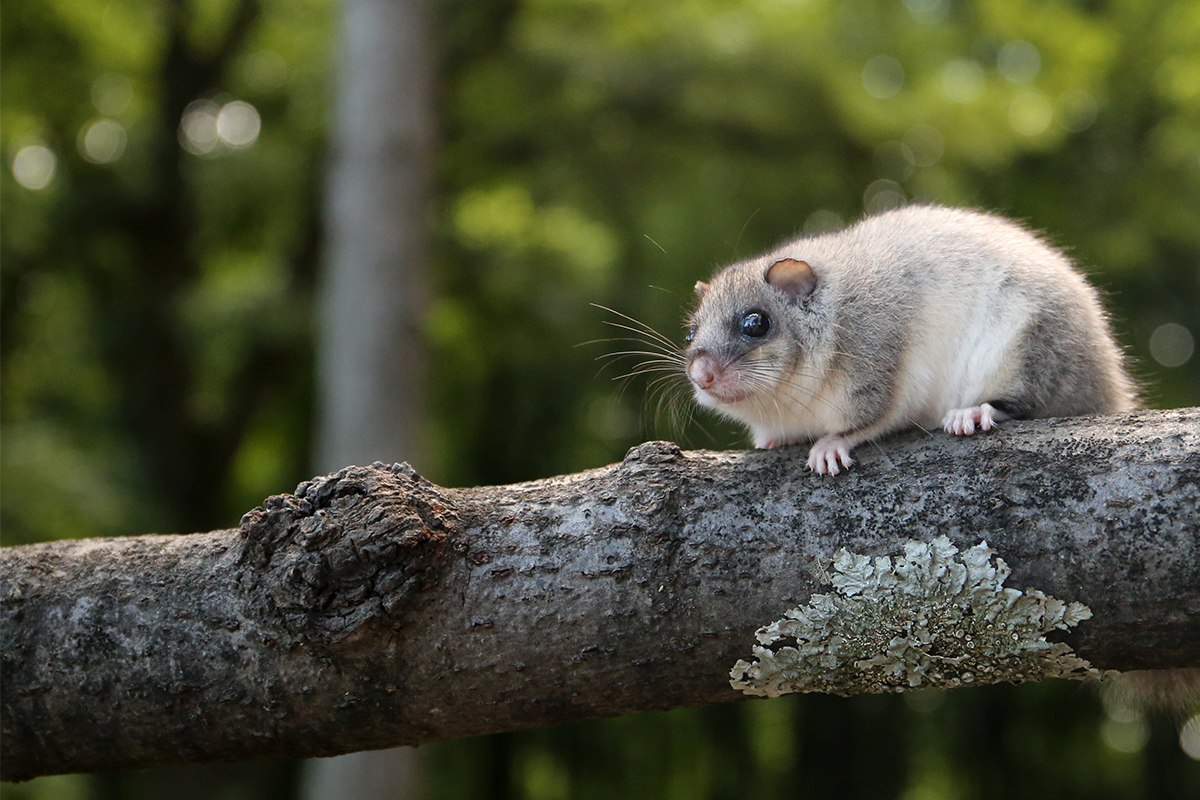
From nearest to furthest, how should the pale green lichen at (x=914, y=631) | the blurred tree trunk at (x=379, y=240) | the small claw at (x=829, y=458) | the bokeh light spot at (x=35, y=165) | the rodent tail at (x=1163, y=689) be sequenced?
the pale green lichen at (x=914, y=631)
the small claw at (x=829, y=458)
the rodent tail at (x=1163, y=689)
the blurred tree trunk at (x=379, y=240)
the bokeh light spot at (x=35, y=165)

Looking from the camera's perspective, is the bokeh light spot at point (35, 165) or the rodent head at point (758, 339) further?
the bokeh light spot at point (35, 165)

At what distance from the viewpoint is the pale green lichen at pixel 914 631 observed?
87.0 inches

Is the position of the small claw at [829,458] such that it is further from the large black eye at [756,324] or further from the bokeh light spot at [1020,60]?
the bokeh light spot at [1020,60]

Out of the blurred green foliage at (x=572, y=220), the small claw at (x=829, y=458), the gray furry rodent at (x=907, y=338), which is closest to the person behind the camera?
the small claw at (x=829, y=458)

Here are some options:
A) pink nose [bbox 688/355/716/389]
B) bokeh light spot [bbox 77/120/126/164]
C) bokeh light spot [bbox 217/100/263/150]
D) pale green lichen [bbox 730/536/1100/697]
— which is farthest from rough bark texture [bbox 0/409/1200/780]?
bokeh light spot [bbox 77/120/126/164]

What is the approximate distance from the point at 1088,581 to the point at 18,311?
11.6 meters

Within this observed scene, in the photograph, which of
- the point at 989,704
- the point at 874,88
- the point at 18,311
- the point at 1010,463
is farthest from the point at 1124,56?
the point at 18,311

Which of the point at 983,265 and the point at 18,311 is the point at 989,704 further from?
the point at 18,311

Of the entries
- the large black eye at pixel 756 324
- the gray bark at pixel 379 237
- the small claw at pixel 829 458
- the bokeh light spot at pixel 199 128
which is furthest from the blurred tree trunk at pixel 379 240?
the small claw at pixel 829 458

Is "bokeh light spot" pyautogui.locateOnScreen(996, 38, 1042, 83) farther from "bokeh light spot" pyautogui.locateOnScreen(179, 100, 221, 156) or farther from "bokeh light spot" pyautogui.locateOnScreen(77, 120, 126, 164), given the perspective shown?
"bokeh light spot" pyautogui.locateOnScreen(77, 120, 126, 164)

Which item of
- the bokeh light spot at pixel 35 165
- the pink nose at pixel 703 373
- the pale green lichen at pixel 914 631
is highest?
the bokeh light spot at pixel 35 165

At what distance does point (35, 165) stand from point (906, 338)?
10.1 meters

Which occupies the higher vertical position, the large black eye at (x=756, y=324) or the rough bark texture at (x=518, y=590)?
the large black eye at (x=756, y=324)

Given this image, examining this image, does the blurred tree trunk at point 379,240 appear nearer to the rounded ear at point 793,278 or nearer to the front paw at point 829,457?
the rounded ear at point 793,278
